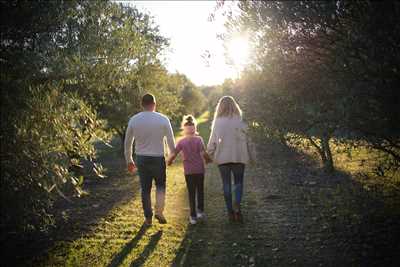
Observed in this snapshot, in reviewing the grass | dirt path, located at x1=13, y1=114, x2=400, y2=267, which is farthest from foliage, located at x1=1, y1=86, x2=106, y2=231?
dirt path, located at x1=13, y1=114, x2=400, y2=267

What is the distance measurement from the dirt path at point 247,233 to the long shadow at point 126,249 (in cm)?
2

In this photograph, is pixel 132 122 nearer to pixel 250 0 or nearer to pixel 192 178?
pixel 192 178

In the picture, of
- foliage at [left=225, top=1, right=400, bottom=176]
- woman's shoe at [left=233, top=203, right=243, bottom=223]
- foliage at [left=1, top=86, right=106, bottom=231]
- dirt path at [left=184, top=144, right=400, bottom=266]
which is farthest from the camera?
woman's shoe at [left=233, top=203, right=243, bottom=223]

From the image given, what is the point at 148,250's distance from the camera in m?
7.12

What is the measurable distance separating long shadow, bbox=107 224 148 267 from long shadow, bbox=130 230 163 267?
273 millimetres

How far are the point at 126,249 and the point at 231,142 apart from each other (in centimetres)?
308

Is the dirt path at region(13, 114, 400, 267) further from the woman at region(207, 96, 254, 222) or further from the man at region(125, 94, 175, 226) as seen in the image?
the woman at region(207, 96, 254, 222)

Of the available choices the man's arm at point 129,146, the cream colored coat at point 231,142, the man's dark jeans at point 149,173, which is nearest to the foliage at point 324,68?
the cream colored coat at point 231,142

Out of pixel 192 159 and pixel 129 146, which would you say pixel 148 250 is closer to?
pixel 192 159

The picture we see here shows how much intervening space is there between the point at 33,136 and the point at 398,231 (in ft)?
22.4

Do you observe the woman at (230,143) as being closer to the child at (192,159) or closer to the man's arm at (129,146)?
the child at (192,159)

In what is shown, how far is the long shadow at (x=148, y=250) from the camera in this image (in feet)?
21.5

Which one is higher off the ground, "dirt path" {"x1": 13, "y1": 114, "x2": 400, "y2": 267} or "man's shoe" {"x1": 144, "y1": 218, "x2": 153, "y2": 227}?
"man's shoe" {"x1": 144, "y1": 218, "x2": 153, "y2": 227}

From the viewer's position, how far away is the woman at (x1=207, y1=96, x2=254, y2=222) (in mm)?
8188
